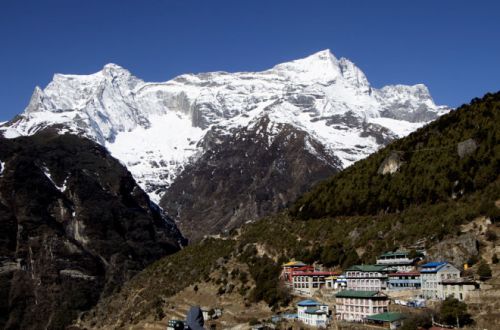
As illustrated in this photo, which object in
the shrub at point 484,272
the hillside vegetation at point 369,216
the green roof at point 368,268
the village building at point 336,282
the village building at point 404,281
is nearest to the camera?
the shrub at point 484,272

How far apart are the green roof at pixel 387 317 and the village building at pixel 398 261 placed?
12638 mm

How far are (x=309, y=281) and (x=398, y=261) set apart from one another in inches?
641

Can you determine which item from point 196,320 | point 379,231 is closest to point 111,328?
point 379,231

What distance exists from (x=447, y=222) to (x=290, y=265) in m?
27.1

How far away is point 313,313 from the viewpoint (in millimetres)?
99375

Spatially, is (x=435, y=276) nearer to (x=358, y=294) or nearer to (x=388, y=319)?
(x=358, y=294)

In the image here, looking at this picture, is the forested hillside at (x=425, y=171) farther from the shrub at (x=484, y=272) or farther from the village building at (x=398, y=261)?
the shrub at (x=484, y=272)

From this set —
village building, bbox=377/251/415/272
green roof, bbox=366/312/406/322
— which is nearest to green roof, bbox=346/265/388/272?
village building, bbox=377/251/415/272

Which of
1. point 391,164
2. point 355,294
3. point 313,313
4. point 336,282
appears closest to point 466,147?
point 391,164

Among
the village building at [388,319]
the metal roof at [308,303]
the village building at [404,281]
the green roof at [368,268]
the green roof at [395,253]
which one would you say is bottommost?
the village building at [388,319]

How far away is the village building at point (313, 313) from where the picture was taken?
97.9 meters

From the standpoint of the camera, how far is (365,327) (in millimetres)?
90750

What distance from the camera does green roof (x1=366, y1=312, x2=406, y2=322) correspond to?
87.4m

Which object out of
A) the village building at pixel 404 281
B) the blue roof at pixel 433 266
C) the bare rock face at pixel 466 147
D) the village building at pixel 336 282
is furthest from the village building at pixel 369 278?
the bare rock face at pixel 466 147
